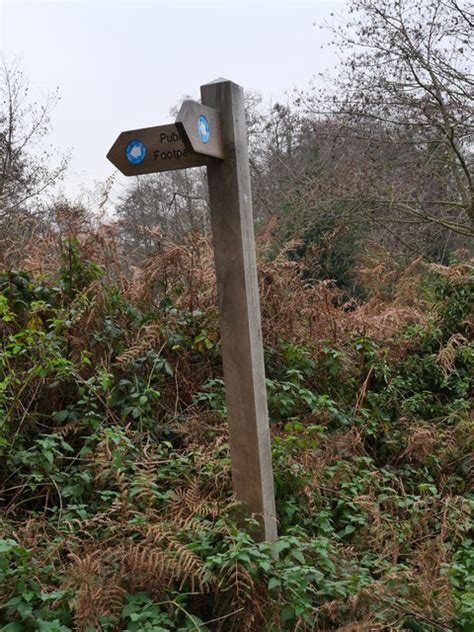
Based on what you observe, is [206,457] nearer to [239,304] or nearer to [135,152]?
[239,304]

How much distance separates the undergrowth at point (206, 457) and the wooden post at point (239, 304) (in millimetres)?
258

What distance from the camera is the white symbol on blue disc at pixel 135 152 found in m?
3.27

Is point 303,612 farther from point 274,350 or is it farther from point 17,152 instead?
point 17,152

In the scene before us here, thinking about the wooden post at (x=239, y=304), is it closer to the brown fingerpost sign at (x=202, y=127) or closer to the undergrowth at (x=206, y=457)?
the brown fingerpost sign at (x=202, y=127)

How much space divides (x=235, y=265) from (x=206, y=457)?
1.30 metres

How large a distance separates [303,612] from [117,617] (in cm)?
81

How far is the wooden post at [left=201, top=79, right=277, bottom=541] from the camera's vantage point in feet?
10.9

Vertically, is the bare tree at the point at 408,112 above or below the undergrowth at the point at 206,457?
above

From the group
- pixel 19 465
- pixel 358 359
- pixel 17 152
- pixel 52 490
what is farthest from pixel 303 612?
pixel 17 152

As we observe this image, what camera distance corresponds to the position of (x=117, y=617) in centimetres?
282

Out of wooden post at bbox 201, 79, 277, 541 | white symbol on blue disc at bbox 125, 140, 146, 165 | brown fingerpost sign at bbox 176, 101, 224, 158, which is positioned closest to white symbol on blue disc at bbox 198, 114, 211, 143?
brown fingerpost sign at bbox 176, 101, 224, 158

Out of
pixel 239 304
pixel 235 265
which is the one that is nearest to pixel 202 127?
pixel 235 265

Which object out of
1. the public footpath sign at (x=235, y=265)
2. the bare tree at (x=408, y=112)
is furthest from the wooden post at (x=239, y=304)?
the bare tree at (x=408, y=112)

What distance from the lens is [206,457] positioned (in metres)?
3.99
